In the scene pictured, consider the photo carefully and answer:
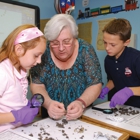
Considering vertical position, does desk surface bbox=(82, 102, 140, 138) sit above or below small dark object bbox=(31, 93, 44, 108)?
below

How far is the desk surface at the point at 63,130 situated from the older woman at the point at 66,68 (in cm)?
17

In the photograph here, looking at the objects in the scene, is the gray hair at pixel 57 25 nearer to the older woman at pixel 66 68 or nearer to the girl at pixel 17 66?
the older woman at pixel 66 68

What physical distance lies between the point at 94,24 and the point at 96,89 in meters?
1.52

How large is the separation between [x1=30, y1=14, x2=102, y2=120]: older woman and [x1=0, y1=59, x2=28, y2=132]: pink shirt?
24 centimetres

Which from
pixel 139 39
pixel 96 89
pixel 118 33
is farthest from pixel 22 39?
pixel 139 39

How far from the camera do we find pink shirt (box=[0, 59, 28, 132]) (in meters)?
0.90

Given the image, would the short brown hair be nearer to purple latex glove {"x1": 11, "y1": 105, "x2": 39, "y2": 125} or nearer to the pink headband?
the pink headband

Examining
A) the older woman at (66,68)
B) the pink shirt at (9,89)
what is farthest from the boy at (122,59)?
the pink shirt at (9,89)

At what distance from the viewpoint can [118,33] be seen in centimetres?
147

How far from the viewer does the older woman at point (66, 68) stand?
1.21 meters

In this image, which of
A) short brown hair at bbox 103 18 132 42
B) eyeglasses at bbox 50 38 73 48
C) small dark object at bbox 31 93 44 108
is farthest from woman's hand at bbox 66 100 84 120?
short brown hair at bbox 103 18 132 42

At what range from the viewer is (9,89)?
93 centimetres

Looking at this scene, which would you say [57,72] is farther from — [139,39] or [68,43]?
[139,39]

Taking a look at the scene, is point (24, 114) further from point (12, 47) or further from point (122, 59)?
point (122, 59)
